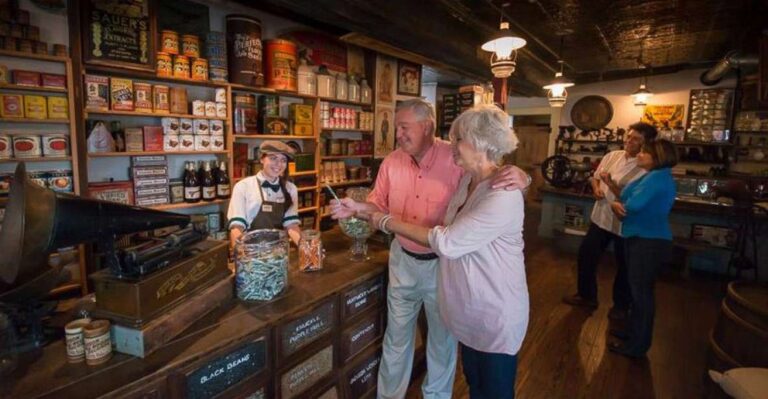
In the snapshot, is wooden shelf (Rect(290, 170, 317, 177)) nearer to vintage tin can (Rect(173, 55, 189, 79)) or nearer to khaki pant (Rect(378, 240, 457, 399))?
vintage tin can (Rect(173, 55, 189, 79))

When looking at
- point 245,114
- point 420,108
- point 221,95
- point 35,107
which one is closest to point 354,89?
point 245,114

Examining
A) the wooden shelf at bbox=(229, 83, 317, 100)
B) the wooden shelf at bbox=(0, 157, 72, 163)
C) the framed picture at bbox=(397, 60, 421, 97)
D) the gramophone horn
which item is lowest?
the gramophone horn

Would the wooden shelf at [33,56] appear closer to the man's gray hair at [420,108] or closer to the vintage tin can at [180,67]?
the vintage tin can at [180,67]

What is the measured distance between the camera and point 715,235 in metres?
4.33

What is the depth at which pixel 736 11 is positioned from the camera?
3613 mm

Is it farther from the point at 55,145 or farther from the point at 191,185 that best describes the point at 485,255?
the point at 55,145

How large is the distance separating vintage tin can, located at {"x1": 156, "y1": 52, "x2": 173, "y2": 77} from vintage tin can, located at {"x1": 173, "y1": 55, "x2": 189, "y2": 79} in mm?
30

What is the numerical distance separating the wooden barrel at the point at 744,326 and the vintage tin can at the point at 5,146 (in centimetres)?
385

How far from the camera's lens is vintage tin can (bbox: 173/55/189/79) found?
261 centimetres

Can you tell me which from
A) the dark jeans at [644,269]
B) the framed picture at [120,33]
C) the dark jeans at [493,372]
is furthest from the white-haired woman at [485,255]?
the framed picture at [120,33]

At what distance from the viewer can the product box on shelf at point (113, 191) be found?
7.92 feet

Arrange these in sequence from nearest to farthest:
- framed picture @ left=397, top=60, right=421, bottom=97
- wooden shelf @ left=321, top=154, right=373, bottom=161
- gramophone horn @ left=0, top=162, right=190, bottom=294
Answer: gramophone horn @ left=0, top=162, right=190, bottom=294 → wooden shelf @ left=321, top=154, right=373, bottom=161 → framed picture @ left=397, top=60, right=421, bottom=97

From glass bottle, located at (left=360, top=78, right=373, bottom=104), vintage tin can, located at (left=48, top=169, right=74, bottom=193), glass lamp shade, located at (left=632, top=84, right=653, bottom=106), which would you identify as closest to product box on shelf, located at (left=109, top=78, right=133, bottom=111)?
vintage tin can, located at (left=48, top=169, right=74, bottom=193)

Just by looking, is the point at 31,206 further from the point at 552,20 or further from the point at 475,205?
the point at 552,20
